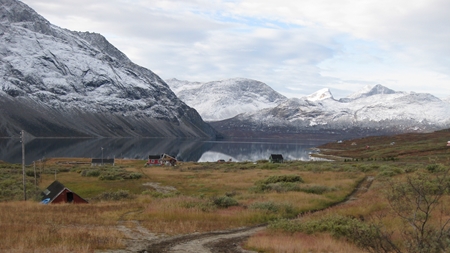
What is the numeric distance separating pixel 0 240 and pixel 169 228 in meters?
8.10

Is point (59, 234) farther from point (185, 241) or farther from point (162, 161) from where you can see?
point (162, 161)

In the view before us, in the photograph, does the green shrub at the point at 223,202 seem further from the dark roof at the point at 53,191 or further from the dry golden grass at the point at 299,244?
the dark roof at the point at 53,191

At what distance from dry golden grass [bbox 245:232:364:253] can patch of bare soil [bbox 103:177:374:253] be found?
0.74 m

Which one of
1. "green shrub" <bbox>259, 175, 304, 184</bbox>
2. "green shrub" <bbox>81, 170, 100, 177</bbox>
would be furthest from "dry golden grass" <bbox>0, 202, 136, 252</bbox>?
"green shrub" <bbox>81, 170, 100, 177</bbox>

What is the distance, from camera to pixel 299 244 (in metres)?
17.0

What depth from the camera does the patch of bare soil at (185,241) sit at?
16.6m

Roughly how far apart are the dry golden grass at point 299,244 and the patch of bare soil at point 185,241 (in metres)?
0.74

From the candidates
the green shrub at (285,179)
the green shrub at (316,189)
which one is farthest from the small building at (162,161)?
the green shrub at (316,189)

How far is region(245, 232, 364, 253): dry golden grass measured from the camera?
16.2m

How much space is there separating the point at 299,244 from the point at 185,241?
4.72m

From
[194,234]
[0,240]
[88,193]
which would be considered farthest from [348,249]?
[88,193]

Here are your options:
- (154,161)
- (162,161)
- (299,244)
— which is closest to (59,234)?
(299,244)

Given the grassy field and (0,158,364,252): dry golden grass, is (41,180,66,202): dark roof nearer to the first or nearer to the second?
the grassy field

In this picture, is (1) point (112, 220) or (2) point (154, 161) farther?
(2) point (154, 161)
